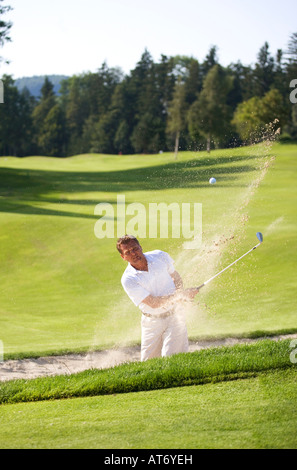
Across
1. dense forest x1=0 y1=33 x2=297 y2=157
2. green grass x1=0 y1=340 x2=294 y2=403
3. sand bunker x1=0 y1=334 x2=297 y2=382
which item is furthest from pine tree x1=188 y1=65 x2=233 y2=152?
green grass x1=0 y1=340 x2=294 y2=403

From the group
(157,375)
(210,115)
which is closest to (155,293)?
(157,375)

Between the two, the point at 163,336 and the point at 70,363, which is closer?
the point at 163,336

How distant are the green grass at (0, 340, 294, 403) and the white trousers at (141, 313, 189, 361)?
23cm

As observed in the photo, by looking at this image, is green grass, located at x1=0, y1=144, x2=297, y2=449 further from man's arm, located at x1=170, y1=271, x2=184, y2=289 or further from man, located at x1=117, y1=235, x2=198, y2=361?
man's arm, located at x1=170, y1=271, x2=184, y2=289

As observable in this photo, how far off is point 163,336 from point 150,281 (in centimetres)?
70

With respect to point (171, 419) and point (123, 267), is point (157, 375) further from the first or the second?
point (123, 267)

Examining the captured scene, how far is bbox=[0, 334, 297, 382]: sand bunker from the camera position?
8.58m

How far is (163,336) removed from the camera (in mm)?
6934

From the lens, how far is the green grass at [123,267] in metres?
10.8

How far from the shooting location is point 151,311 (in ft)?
22.0

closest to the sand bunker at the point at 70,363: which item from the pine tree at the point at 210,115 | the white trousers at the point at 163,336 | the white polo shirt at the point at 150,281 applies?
the white trousers at the point at 163,336

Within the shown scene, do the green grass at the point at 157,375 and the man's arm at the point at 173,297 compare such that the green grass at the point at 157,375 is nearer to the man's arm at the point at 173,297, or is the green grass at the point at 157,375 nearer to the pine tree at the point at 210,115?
the man's arm at the point at 173,297
